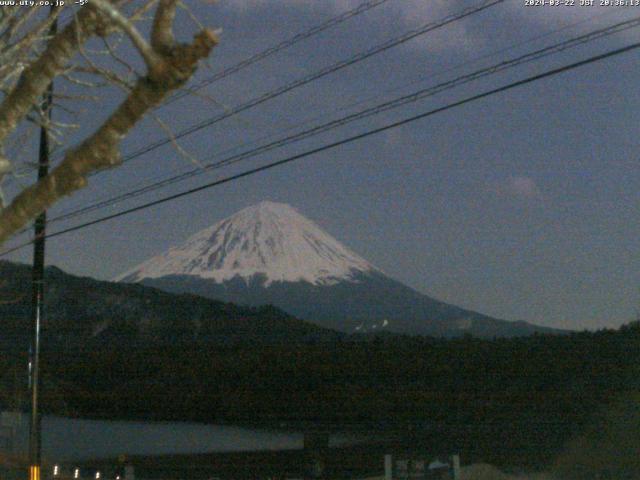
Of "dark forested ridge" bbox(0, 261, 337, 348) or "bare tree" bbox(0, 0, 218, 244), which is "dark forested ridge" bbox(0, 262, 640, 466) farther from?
"bare tree" bbox(0, 0, 218, 244)

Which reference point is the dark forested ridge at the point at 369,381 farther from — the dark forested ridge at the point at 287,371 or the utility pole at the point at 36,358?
the utility pole at the point at 36,358

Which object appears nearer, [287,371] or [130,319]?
[130,319]

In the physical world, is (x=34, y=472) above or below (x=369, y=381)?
below

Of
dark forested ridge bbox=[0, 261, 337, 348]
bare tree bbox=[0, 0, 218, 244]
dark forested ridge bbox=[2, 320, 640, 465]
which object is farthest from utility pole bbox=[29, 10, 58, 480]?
dark forested ridge bbox=[0, 261, 337, 348]

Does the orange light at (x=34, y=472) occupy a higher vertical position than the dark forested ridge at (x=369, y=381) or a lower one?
lower

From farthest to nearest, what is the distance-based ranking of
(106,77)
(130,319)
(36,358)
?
(130,319)
(36,358)
(106,77)

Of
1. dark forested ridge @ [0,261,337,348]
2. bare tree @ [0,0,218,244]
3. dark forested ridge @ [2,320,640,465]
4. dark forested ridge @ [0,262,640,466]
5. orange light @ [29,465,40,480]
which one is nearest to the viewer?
bare tree @ [0,0,218,244]

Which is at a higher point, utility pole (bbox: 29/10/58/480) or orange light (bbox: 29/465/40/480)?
utility pole (bbox: 29/10/58/480)

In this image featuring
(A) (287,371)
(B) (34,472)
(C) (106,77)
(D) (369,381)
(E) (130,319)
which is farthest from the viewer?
(A) (287,371)

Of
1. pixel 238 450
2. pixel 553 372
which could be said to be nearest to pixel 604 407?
pixel 553 372

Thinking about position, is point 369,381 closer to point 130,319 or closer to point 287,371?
point 287,371

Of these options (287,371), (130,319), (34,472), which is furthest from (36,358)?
(287,371)

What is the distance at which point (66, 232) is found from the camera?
17250mm

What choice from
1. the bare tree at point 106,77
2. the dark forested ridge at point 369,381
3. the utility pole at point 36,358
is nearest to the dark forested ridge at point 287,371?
the dark forested ridge at point 369,381
